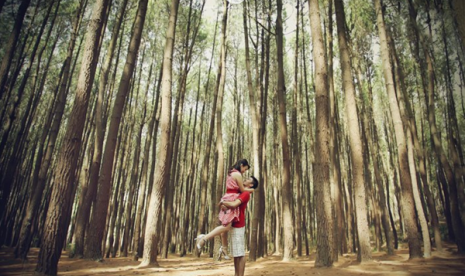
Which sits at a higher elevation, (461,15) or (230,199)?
(461,15)

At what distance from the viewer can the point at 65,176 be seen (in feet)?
13.3

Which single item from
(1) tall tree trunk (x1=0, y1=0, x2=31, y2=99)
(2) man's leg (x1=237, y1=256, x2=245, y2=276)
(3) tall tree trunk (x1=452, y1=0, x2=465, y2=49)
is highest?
(1) tall tree trunk (x1=0, y1=0, x2=31, y2=99)

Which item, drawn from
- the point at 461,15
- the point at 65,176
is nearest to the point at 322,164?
the point at 461,15

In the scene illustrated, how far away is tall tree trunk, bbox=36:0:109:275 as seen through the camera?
152 inches

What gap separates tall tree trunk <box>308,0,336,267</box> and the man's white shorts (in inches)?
80.1

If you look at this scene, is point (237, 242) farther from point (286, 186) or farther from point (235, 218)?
point (286, 186)

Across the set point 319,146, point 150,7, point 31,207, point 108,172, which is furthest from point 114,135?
point 150,7

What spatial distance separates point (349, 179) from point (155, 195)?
1154 cm

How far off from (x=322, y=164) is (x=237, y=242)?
252 centimetres

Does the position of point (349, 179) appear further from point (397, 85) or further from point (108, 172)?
point (108, 172)

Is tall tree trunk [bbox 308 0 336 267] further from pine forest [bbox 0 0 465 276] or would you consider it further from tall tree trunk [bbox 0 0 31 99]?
tall tree trunk [bbox 0 0 31 99]

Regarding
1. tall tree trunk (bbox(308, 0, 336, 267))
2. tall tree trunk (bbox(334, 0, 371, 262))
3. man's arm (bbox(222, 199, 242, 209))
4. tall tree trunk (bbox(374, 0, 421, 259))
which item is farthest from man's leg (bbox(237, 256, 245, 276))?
tall tree trunk (bbox(374, 0, 421, 259))

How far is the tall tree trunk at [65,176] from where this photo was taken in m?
3.85

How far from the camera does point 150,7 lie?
1200 centimetres
